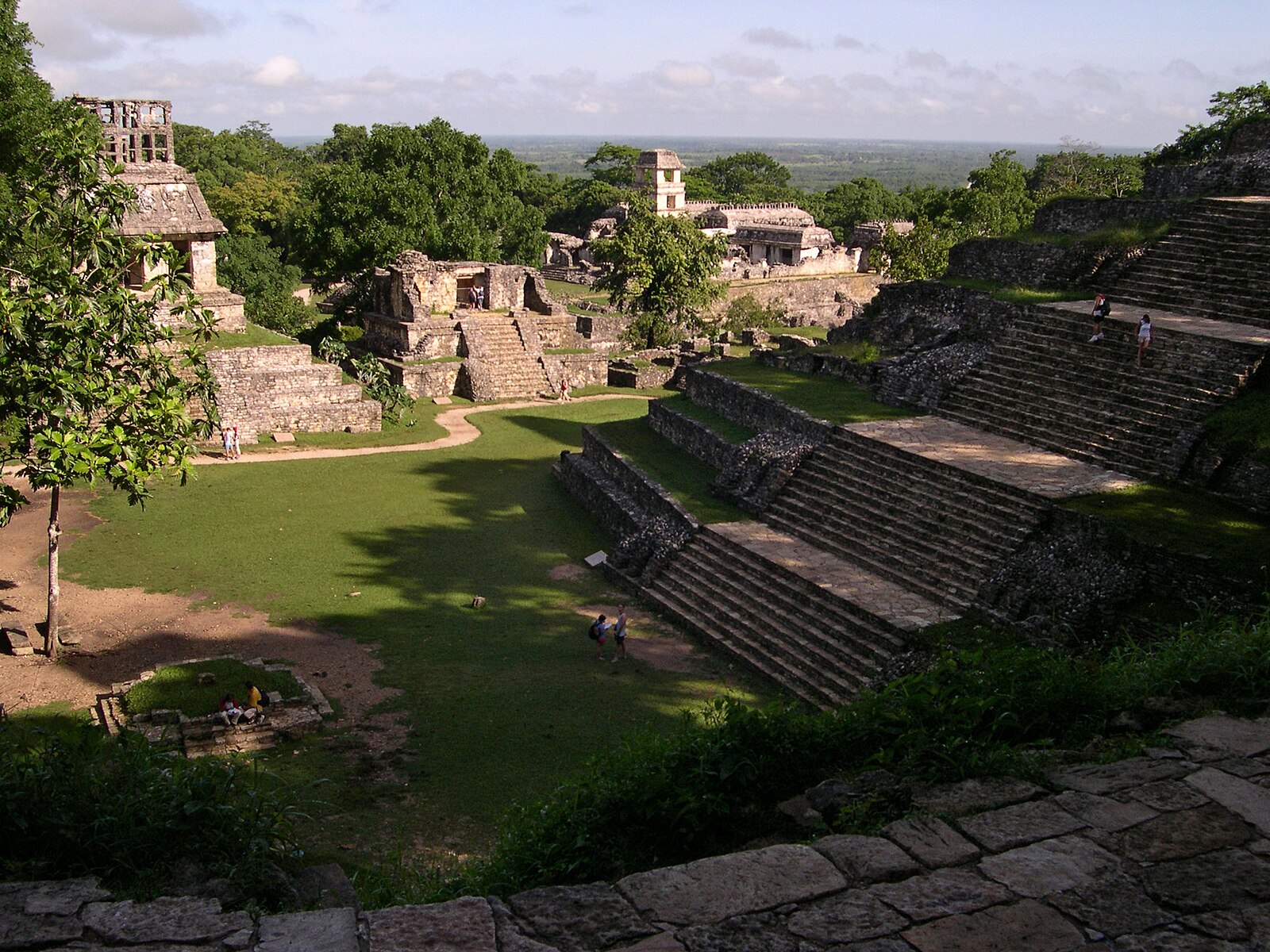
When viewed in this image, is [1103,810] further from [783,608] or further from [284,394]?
[284,394]

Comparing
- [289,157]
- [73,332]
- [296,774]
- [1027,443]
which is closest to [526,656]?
[296,774]

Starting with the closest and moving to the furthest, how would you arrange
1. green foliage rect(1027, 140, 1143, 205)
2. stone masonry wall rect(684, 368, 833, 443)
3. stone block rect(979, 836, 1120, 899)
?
1. stone block rect(979, 836, 1120, 899)
2. stone masonry wall rect(684, 368, 833, 443)
3. green foliage rect(1027, 140, 1143, 205)

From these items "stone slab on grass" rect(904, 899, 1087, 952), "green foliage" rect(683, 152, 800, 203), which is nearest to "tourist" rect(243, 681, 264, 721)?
"stone slab on grass" rect(904, 899, 1087, 952)

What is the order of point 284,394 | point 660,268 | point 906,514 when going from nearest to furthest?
point 906,514 → point 284,394 → point 660,268

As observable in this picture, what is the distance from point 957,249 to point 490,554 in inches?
442

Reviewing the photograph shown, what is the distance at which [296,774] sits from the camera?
10609 mm

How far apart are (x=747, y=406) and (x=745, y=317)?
54.1ft

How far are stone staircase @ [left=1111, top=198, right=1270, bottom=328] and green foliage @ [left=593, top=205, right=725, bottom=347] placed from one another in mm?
14954

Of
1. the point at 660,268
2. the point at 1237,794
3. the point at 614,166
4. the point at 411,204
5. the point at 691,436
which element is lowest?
the point at 691,436

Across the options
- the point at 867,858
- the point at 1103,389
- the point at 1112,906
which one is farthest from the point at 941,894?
the point at 1103,389

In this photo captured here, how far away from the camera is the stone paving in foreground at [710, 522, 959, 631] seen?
12648 mm

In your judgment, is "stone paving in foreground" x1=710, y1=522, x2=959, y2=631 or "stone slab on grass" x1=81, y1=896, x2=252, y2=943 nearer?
"stone slab on grass" x1=81, y1=896, x2=252, y2=943

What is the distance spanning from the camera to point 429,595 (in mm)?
15461

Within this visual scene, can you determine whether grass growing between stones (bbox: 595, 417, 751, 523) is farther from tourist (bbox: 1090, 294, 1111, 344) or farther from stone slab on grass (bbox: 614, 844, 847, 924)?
stone slab on grass (bbox: 614, 844, 847, 924)
